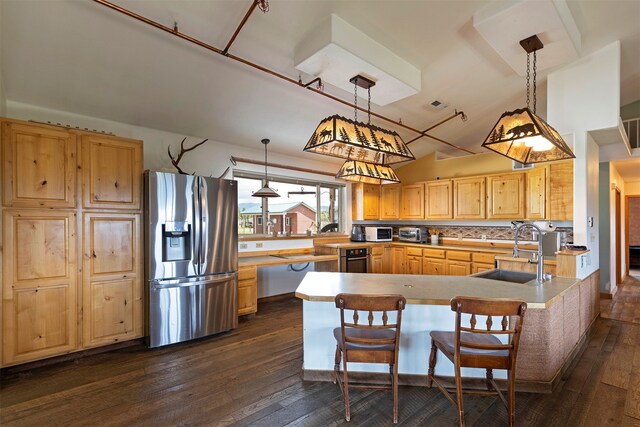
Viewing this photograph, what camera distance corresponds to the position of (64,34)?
241 centimetres

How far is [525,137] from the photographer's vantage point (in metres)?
2.25

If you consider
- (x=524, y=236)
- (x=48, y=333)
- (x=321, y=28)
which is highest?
(x=321, y=28)

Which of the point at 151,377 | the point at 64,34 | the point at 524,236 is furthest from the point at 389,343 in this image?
the point at 524,236

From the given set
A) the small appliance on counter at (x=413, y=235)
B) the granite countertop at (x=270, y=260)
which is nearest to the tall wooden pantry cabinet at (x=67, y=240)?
the granite countertop at (x=270, y=260)

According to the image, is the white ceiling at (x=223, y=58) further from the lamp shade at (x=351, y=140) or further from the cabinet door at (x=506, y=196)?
the cabinet door at (x=506, y=196)

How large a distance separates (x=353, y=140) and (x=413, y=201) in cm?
419

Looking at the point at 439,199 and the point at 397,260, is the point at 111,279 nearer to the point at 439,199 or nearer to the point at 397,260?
the point at 397,260

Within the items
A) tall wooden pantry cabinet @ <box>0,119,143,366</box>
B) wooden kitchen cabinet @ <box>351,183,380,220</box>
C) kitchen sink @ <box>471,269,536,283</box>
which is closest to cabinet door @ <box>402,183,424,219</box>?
wooden kitchen cabinet @ <box>351,183,380,220</box>

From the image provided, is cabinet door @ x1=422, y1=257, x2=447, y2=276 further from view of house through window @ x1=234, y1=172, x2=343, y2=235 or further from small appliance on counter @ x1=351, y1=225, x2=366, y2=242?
view of house through window @ x1=234, y1=172, x2=343, y2=235

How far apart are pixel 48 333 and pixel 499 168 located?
6363 mm

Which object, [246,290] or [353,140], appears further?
[246,290]

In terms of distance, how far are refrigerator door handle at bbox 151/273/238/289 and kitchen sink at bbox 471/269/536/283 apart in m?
2.77

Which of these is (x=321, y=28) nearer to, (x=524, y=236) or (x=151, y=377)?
(x=151, y=377)

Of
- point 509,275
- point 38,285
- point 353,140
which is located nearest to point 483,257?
point 509,275
